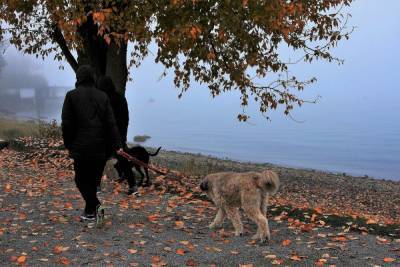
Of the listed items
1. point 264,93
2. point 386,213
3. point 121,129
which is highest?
point 264,93

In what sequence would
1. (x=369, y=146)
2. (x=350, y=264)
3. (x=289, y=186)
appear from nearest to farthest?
(x=350, y=264), (x=289, y=186), (x=369, y=146)

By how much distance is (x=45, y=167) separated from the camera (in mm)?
16453

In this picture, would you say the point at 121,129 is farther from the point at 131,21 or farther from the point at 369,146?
the point at 369,146

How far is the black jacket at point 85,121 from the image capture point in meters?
8.07

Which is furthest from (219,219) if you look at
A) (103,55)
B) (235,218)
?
(103,55)

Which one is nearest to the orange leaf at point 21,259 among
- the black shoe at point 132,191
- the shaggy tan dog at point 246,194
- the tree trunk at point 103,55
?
the shaggy tan dog at point 246,194

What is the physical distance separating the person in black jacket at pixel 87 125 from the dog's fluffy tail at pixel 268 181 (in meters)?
2.38

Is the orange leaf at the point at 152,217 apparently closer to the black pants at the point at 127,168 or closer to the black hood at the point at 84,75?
the black pants at the point at 127,168

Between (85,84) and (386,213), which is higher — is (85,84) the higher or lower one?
the higher one

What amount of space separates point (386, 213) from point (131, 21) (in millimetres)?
11352

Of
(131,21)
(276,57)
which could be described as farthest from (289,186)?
(131,21)

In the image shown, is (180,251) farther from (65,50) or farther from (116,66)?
(65,50)

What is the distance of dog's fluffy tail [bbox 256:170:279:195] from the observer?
782 centimetres

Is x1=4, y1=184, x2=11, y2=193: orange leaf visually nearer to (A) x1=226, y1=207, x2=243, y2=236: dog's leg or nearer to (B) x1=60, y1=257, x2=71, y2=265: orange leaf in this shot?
(B) x1=60, y1=257, x2=71, y2=265: orange leaf
